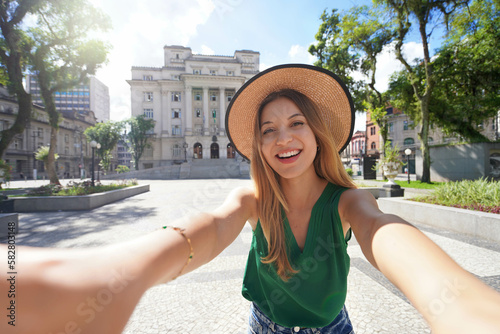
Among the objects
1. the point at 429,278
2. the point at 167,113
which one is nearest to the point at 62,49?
the point at 429,278

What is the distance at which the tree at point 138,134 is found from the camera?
1497 inches

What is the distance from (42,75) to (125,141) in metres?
30.7

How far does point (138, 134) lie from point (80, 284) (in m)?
42.7

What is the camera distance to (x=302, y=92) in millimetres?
1681

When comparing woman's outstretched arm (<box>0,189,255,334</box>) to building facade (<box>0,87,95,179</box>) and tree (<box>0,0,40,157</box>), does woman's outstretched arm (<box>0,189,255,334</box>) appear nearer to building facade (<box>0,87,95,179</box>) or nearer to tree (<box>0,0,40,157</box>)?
tree (<box>0,0,40,157</box>)

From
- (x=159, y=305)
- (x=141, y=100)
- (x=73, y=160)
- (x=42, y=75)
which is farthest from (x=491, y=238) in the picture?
(x=73, y=160)

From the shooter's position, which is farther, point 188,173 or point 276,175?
point 188,173

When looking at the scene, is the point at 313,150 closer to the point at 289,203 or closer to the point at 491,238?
the point at 289,203

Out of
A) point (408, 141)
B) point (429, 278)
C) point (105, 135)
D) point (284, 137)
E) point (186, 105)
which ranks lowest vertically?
point (429, 278)

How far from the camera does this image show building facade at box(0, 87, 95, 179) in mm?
38156

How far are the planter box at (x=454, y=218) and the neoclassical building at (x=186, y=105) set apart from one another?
118ft

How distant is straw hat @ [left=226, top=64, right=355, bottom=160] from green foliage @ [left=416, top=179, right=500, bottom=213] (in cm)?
564

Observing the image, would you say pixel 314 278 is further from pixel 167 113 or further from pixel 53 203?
pixel 167 113

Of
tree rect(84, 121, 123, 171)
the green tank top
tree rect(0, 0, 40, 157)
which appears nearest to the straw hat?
the green tank top
